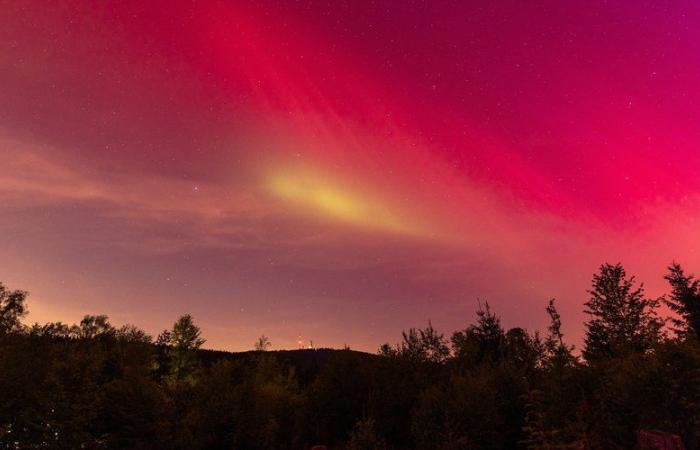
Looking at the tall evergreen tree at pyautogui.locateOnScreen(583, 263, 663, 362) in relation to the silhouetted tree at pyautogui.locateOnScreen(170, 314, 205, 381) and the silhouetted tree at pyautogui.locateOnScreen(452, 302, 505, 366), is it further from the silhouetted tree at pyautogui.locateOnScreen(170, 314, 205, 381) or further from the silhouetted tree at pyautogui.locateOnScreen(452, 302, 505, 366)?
the silhouetted tree at pyautogui.locateOnScreen(170, 314, 205, 381)

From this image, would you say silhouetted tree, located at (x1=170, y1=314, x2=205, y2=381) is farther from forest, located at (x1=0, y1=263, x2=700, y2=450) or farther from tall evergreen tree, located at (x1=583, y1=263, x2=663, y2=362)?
tall evergreen tree, located at (x1=583, y1=263, x2=663, y2=362)

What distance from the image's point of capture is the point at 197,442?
30.0m

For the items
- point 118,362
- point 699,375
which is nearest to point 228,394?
point 118,362

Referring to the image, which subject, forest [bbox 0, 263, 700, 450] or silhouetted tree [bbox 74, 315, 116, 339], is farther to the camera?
silhouetted tree [bbox 74, 315, 116, 339]

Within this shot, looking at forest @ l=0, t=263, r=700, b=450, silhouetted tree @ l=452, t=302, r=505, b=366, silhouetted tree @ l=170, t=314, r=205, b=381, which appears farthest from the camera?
silhouetted tree @ l=170, t=314, r=205, b=381

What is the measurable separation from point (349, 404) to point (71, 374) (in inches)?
752

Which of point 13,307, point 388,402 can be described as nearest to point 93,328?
point 13,307

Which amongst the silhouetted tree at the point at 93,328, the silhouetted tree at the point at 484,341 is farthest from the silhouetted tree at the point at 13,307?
the silhouetted tree at the point at 484,341

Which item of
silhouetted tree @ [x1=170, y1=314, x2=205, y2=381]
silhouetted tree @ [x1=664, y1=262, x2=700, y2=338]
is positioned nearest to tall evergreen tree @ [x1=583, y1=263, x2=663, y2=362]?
silhouetted tree @ [x1=664, y1=262, x2=700, y2=338]

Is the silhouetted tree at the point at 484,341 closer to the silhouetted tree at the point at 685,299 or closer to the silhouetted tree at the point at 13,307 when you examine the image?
the silhouetted tree at the point at 685,299

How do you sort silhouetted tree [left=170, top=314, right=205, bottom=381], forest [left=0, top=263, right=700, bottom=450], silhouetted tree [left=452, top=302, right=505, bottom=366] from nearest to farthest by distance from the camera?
forest [left=0, top=263, right=700, bottom=450] → silhouetted tree [left=452, top=302, right=505, bottom=366] → silhouetted tree [left=170, top=314, right=205, bottom=381]

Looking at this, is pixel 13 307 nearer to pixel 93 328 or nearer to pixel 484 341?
pixel 93 328

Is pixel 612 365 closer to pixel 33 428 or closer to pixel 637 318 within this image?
pixel 33 428

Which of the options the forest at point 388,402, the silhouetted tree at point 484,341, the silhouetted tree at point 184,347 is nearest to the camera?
the forest at point 388,402
